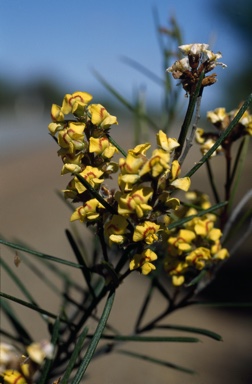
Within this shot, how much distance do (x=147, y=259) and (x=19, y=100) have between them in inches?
692

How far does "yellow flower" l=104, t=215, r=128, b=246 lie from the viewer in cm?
33

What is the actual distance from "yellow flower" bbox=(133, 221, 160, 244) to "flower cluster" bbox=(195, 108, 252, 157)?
142mm

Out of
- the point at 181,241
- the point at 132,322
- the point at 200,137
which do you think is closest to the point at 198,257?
the point at 181,241

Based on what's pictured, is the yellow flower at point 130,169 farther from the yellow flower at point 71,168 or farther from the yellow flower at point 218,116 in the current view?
the yellow flower at point 218,116

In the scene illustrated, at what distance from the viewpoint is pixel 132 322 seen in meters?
2.15

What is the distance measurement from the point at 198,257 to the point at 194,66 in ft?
0.61

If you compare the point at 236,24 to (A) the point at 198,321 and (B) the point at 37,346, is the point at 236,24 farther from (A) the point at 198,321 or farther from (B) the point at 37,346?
(B) the point at 37,346

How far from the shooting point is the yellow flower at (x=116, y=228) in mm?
334

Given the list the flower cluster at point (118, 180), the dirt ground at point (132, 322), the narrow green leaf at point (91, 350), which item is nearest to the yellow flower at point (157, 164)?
the flower cluster at point (118, 180)

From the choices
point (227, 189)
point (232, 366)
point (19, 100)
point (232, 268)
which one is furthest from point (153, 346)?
point (19, 100)

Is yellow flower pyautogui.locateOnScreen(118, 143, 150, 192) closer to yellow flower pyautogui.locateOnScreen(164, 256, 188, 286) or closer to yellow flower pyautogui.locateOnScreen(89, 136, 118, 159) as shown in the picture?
yellow flower pyautogui.locateOnScreen(89, 136, 118, 159)

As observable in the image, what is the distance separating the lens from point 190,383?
1594mm

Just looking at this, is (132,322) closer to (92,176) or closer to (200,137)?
(200,137)

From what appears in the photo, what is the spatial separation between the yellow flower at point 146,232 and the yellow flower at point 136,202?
0.03 feet
